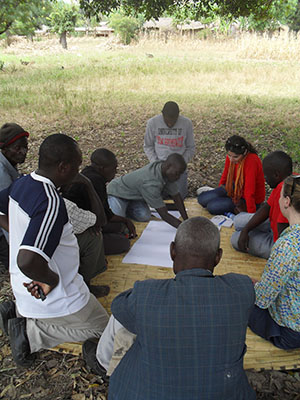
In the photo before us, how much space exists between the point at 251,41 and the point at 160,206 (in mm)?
17717

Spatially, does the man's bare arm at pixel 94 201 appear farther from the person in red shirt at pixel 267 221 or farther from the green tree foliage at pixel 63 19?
the green tree foliage at pixel 63 19

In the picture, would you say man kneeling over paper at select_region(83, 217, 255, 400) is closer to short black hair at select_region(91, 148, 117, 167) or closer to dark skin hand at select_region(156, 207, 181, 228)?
short black hair at select_region(91, 148, 117, 167)

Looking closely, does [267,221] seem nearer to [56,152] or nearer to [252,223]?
[252,223]

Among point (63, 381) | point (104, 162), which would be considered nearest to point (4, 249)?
point (104, 162)

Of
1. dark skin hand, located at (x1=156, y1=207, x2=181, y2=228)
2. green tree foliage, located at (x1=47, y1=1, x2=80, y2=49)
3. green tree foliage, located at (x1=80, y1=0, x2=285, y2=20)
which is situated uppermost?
green tree foliage, located at (x1=47, y1=1, x2=80, y2=49)

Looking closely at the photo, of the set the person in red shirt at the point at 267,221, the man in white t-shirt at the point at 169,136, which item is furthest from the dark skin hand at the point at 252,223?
the man in white t-shirt at the point at 169,136

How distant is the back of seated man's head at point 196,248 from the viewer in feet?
5.02

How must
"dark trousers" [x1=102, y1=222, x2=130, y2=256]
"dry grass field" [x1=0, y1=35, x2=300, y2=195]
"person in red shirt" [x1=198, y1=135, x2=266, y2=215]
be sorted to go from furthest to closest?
"dry grass field" [x1=0, y1=35, x2=300, y2=195], "person in red shirt" [x1=198, y1=135, x2=266, y2=215], "dark trousers" [x1=102, y1=222, x2=130, y2=256]

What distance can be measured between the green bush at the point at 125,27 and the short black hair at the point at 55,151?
2791cm

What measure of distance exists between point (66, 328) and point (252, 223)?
1890mm

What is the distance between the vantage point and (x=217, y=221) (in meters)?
A: 4.11

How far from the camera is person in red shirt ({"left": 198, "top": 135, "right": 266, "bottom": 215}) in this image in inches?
153

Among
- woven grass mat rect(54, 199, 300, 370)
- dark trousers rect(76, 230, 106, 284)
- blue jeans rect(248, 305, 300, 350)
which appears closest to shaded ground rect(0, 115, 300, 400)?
woven grass mat rect(54, 199, 300, 370)

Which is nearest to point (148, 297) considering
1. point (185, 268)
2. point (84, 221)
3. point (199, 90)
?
point (185, 268)
